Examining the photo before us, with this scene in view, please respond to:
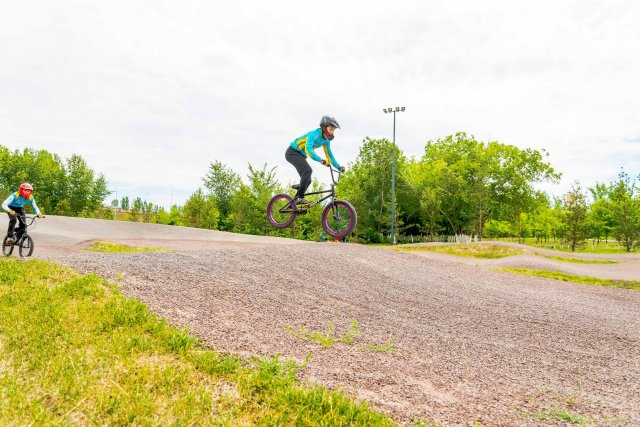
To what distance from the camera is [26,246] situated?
43.7 feet

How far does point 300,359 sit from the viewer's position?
5543 millimetres

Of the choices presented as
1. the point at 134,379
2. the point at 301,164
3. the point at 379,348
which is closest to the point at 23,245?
the point at 301,164

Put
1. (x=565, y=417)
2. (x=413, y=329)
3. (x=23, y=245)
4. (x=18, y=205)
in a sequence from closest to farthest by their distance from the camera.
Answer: (x=565, y=417), (x=413, y=329), (x=18, y=205), (x=23, y=245)

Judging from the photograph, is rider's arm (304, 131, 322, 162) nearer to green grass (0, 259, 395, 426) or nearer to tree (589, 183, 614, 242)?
green grass (0, 259, 395, 426)

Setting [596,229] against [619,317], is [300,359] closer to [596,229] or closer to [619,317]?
[619,317]

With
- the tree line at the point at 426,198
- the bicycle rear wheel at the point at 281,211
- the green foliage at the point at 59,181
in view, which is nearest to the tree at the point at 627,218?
the tree line at the point at 426,198

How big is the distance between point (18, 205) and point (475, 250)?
26.7 meters

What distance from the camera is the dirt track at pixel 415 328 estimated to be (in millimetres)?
5289

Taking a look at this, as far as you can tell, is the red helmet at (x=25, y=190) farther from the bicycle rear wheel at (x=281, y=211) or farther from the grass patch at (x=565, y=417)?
the grass patch at (x=565, y=417)

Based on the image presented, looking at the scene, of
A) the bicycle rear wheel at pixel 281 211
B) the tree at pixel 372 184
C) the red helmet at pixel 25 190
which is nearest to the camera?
the bicycle rear wheel at pixel 281 211

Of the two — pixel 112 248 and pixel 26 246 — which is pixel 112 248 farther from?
pixel 26 246

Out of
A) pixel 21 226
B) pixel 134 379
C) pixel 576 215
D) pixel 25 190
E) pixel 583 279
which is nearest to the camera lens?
pixel 134 379

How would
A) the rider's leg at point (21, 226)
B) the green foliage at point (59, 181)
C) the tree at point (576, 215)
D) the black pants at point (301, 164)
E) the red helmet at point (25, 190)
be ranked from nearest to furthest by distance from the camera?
the black pants at point (301, 164)
the red helmet at point (25, 190)
the rider's leg at point (21, 226)
the tree at point (576, 215)
the green foliage at point (59, 181)

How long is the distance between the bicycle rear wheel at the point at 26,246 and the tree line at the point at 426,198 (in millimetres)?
18987
